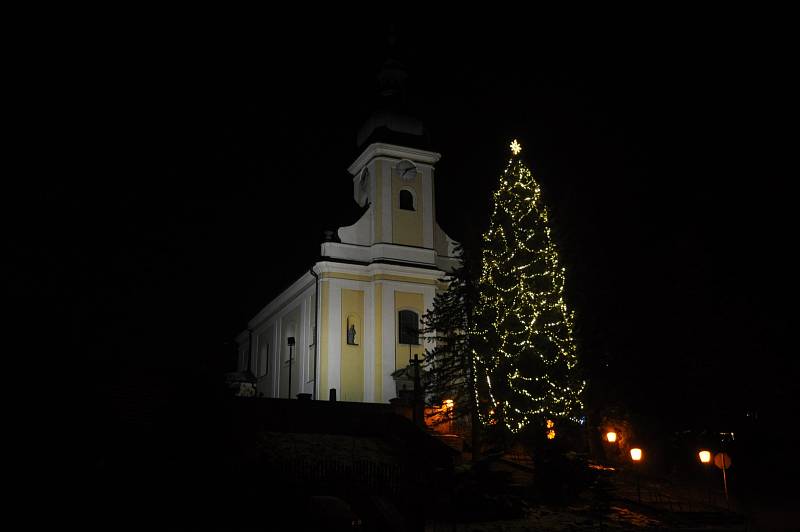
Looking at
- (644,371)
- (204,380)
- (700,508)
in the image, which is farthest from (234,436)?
(644,371)

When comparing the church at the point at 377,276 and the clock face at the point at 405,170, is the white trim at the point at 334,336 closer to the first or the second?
the church at the point at 377,276

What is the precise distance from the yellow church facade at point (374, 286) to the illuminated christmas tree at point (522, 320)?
7584mm

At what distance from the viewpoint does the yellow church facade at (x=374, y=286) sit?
121ft

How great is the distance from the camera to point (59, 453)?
10.3 meters

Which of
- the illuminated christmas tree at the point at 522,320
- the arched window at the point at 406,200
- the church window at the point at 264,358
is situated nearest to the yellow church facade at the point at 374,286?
the arched window at the point at 406,200

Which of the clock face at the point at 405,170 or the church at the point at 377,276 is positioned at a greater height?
the clock face at the point at 405,170

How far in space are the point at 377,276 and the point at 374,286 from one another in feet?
1.50

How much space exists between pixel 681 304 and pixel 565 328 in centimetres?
656

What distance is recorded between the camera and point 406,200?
132 ft

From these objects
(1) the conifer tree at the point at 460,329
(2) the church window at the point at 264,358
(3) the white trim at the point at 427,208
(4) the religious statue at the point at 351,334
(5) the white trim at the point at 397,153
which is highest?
(5) the white trim at the point at 397,153

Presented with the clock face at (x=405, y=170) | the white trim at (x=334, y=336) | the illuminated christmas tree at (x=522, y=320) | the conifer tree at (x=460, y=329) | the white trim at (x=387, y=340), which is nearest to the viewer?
the illuminated christmas tree at (x=522, y=320)

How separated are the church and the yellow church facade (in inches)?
1.7

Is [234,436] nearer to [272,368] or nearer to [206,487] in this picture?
[206,487]

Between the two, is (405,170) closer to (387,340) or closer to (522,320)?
(387,340)
